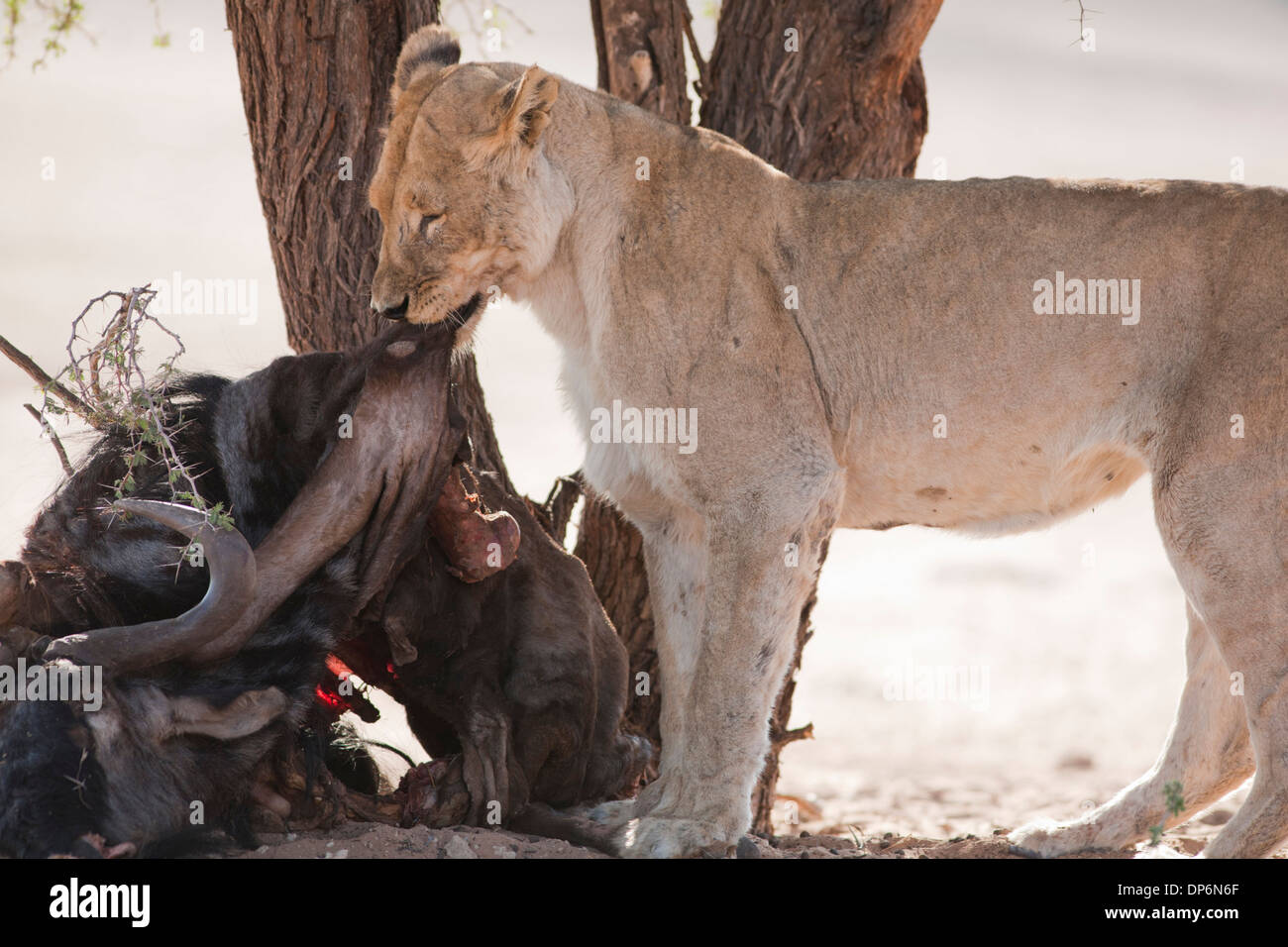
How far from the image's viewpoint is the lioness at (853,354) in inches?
204

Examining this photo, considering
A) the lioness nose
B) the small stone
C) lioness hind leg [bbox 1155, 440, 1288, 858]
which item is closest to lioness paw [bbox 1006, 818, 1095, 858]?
lioness hind leg [bbox 1155, 440, 1288, 858]

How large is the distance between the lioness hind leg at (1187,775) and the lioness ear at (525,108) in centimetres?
322

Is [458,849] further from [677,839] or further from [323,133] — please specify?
[323,133]

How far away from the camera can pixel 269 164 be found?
677 cm

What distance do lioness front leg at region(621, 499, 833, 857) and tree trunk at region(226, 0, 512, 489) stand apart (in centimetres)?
183

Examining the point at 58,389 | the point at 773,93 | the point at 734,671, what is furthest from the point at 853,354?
the point at 58,389

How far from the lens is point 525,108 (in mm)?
5285

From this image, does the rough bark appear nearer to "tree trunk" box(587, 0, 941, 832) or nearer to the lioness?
"tree trunk" box(587, 0, 941, 832)

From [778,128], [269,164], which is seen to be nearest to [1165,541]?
[778,128]

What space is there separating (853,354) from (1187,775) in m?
2.11

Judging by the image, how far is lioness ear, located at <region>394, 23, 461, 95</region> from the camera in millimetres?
5723

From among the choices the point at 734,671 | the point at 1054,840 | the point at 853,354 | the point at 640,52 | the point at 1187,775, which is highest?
the point at 640,52

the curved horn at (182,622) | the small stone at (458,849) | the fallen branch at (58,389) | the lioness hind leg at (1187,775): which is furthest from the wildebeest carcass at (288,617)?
the lioness hind leg at (1187,775)
